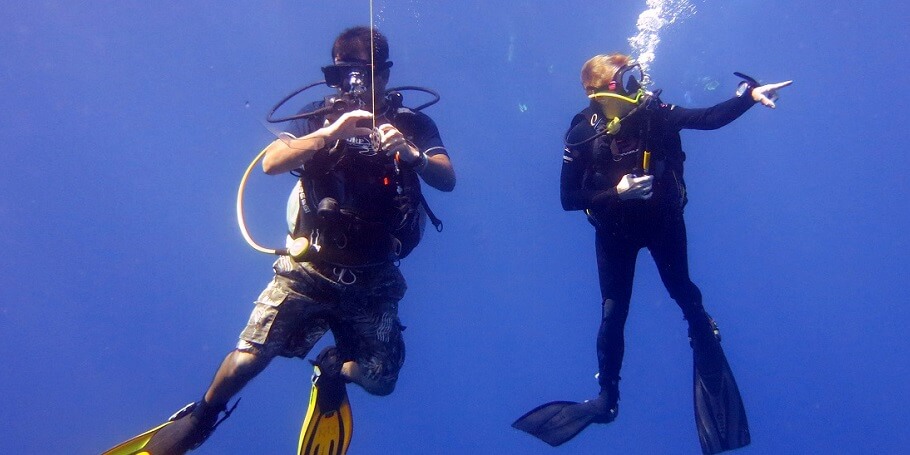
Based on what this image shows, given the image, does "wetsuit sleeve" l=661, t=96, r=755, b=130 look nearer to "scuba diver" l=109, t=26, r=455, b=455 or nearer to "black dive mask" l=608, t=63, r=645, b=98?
"black dive mask" l=608, t=63, r=645, b=98

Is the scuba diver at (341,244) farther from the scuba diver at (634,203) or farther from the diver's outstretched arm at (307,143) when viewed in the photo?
the scuba diver at (634,203)

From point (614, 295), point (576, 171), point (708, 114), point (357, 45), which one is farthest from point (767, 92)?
point (357, 45)

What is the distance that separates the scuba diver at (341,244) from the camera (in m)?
4.16

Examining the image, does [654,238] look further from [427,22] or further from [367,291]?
[427,22]

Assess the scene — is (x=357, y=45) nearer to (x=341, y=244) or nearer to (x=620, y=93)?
(x=341, y=244)

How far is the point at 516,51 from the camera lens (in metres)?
20.3

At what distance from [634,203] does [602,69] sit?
1393 millimetres

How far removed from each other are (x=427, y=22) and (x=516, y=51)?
3562 mm

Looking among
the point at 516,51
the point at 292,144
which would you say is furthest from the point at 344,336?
the point at 516,51

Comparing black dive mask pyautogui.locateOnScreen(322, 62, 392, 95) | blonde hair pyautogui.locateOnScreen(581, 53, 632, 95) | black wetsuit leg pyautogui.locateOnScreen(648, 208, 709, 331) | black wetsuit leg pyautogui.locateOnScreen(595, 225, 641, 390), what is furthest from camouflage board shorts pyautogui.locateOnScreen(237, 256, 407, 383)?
black wetsuit leg pyautogui.locateOnScreen(648, 208, 709, 331)

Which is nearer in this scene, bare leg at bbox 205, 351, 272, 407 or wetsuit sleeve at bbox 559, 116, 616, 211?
bare leg at bbox 205, 351, 272, 407

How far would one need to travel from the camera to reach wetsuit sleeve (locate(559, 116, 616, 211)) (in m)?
5.66

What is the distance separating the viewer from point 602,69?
5500 millimetres

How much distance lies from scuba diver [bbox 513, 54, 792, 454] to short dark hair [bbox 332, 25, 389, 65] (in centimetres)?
205
